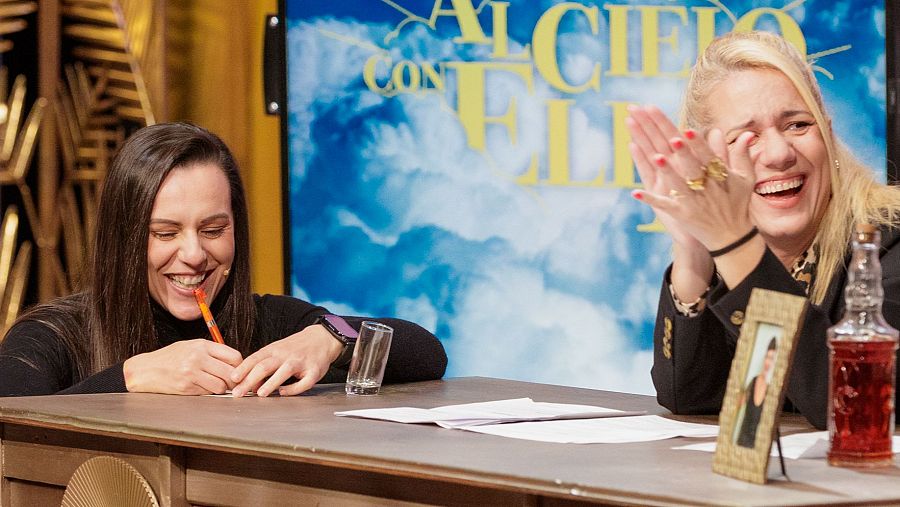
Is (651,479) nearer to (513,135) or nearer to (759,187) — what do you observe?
(759,187)

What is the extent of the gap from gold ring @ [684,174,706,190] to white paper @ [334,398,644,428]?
414 millimetres

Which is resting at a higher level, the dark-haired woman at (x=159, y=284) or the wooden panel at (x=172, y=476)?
the dark-haired woman at (x=159, y=284)

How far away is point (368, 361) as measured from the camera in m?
2.39

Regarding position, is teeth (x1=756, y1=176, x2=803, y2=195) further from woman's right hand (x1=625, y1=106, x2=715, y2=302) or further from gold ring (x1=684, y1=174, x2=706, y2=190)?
gold ring (x1=684, y1=174, x2=706, y2=190)

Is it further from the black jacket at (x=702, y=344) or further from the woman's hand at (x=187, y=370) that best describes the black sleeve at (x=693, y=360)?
the woman's hand at (x=187, y=370)

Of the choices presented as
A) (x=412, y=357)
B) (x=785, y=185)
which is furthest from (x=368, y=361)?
(x=785, y=185)

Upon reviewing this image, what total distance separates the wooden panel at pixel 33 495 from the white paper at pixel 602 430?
0.75 m

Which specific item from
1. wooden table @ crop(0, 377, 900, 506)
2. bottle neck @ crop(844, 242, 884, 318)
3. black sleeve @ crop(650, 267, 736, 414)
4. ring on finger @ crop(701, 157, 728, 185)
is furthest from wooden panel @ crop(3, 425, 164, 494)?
bottle neck @ crop(844, 242, 884, 318)

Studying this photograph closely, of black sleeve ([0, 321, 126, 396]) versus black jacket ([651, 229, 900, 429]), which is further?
black sleeve ([0, 321, 126, 396])

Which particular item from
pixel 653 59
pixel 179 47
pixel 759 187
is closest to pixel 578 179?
pixel 653 59

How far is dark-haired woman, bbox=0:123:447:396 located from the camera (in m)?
2.65

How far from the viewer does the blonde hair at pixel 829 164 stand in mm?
2059

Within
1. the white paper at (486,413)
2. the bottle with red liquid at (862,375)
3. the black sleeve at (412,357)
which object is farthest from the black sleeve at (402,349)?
the bottle with red liquid at (862,375)

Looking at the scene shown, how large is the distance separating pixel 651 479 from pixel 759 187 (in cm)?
91
